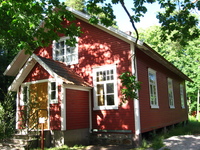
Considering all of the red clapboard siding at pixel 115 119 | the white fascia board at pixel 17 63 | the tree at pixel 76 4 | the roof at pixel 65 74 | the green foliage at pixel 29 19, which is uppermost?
the tree at pixel 76 4

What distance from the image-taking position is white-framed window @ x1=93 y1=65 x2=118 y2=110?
10906 mm

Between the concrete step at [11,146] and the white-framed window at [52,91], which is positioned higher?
the white-framed window at [52,91]

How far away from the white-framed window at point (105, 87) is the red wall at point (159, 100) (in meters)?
1.29

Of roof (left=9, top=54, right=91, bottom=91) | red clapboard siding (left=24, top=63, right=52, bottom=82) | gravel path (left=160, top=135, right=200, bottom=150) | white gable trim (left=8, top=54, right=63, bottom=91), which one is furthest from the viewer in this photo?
red clapboard siding (left=24, top=63, right=52, bottom=82)

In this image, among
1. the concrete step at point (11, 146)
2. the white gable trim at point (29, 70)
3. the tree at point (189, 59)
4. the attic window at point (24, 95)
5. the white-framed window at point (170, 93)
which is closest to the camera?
the concrete step at point (11, 146)

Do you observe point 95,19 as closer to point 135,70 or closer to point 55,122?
point 135,70

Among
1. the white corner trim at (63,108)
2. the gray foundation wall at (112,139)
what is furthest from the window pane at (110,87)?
the white corner trim at (63,108)

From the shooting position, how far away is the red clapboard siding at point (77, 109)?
33.0 ft

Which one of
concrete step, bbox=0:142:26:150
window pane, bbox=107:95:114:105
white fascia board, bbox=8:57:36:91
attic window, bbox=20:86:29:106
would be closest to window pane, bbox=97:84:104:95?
window pane, bbox=107:95:114:105

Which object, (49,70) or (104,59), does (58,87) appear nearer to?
(49,70)

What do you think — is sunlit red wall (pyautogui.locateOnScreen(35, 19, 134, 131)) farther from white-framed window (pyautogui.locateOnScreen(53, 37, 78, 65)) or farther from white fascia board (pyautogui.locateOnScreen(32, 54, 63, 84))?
white fascia board (pyautogui.locateOnScreen(32, 54, 63, 84))

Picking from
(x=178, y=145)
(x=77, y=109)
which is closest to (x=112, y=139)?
(x=77, y=109)

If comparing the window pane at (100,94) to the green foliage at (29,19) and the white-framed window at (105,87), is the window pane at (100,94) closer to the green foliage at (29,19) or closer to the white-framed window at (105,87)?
the white-framed window at (105,87)

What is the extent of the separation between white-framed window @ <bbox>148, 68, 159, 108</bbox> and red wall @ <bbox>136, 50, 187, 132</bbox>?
11.8 inches
